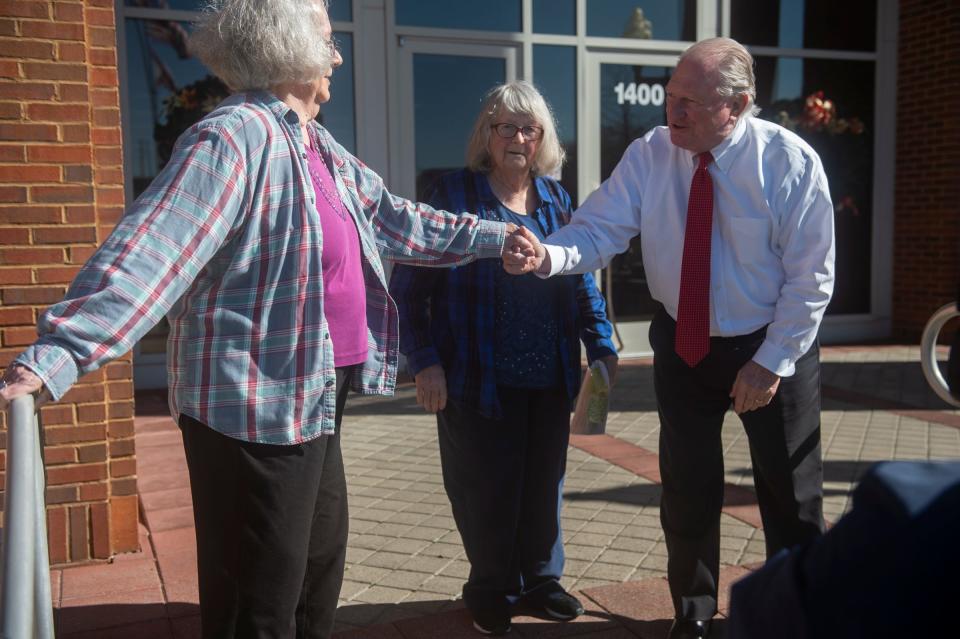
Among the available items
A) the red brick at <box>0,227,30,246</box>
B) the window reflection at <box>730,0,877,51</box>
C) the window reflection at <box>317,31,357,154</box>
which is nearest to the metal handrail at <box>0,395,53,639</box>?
the red brick at <box>0,227,30,246</box>

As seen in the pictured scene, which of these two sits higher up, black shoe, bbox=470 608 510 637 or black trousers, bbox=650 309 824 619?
black trousers, bbox=650 309 824 619

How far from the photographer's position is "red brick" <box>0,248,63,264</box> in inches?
133

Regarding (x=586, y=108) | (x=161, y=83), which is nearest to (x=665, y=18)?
(x=586, y=108)

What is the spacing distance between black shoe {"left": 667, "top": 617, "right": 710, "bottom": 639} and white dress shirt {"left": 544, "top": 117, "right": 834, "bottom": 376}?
0.90m

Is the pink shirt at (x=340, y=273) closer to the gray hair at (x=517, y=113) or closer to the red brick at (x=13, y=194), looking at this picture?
the gray hair at (x=517, y=113)

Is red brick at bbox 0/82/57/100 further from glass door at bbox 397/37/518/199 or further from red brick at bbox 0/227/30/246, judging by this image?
glass door at bbox 397/37/518/199

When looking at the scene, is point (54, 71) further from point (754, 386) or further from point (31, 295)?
point (754, 386)

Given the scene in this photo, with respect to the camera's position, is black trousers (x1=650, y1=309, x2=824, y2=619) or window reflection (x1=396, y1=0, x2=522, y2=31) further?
window reflection (x1=396, y1=0, x2=522, y2=31)

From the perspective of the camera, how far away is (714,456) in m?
3.03

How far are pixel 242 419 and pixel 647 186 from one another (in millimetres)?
1616

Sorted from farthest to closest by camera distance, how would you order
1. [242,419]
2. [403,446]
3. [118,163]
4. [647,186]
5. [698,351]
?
[403,446], [118,163], [647,186], [698,351], [242,419]

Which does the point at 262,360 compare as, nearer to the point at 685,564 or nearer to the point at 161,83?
the point at 685,564

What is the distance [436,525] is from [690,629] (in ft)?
5.16

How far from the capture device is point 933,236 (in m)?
9.90
